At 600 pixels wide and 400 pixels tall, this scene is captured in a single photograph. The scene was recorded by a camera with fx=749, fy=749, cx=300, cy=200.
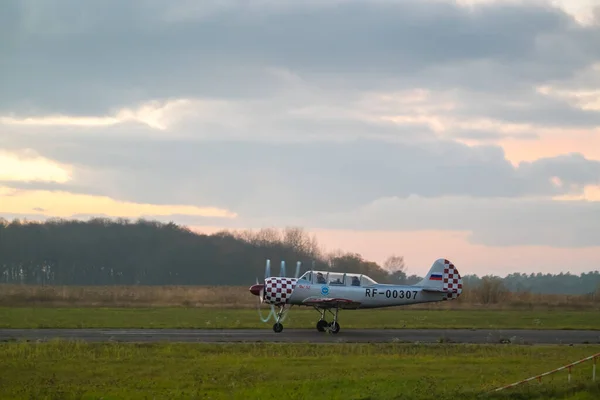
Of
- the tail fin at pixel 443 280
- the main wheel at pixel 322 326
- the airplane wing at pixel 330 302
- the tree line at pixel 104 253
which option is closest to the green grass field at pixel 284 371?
the airplane wing at pixel 330 302

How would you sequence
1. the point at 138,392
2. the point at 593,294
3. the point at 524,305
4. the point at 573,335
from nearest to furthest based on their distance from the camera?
the point at 138,392 → the point at 573,335 → the point at 524,305 → the point at 593,294

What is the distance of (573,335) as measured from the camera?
104 ft

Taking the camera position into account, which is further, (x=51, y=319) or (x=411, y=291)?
(x=51, y=319)

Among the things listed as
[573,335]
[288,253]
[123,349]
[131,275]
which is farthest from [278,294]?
[131,275]

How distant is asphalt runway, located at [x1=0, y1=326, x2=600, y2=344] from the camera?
88.9 ft

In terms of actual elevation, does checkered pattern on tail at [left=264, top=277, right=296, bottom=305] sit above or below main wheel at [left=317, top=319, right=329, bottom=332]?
above

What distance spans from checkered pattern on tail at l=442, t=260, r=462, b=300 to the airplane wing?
537 cm

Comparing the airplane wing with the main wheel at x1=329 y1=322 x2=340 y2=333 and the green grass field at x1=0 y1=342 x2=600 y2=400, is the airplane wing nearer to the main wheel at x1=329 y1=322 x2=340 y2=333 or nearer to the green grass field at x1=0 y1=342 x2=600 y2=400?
the main wheel at x1=329 y1=322 x2=340 y2=333

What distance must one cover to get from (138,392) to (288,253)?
2277 inches

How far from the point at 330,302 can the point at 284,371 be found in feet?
42.0

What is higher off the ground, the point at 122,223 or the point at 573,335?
the point at 122,223

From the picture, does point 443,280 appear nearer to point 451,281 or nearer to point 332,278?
point 451,281

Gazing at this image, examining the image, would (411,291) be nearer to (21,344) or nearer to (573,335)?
(573,335)

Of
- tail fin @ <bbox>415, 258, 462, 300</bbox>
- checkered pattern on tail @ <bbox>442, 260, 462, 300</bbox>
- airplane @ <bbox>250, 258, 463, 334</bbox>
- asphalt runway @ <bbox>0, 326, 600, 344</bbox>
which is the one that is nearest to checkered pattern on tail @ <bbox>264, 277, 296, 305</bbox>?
airplane @ <bbox>250, 258, 463, 334</bbox>
